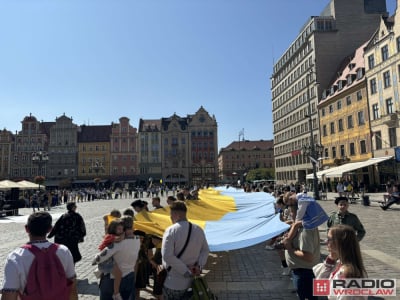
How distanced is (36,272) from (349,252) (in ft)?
9.68

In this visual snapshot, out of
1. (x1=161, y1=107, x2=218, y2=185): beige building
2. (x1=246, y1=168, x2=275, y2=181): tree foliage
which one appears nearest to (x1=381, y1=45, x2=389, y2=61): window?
(x1=161, y1=107, x2=218, y2=185): beige building

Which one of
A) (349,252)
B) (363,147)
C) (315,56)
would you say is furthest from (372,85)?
(349,252)

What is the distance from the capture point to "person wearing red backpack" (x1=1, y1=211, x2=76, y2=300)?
2.97 metres

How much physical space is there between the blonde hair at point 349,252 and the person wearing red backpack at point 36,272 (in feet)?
8.86

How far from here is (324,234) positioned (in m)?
12.6

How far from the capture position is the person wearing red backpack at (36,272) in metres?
2.97

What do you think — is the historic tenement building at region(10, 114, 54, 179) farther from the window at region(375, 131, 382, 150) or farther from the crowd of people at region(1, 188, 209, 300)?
the crowd of people at region(1, 188, 209, 300)

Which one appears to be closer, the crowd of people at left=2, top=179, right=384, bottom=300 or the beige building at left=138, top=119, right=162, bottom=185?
the crowd of people at left=2, top=179, right=384, bottom=300

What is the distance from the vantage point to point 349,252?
2.90 meters

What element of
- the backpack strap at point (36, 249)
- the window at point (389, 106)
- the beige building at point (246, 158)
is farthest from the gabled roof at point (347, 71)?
the beige building at point (246, 158)

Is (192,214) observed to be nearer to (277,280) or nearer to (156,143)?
(277,280)

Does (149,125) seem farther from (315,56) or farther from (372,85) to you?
(372,85)

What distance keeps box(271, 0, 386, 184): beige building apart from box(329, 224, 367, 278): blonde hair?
4800 centimetres

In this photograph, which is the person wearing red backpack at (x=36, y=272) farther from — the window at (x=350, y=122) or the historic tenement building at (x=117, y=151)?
the historic tenement building at (x=117, y=151)
